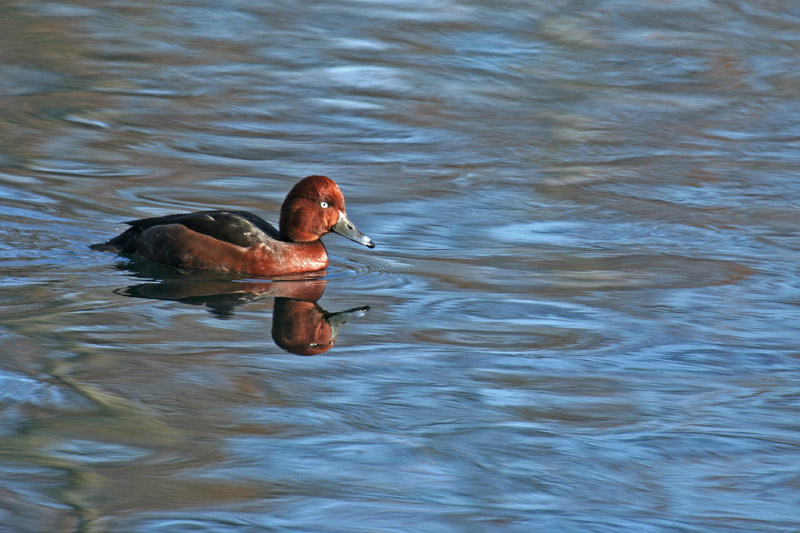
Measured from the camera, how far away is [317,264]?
316 inches

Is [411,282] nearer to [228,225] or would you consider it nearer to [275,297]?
[275,297]

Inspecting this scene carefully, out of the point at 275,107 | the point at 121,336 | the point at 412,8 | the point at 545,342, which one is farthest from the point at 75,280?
the point at 412,8

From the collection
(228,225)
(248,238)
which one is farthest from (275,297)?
(228,225)

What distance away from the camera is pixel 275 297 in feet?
24.4

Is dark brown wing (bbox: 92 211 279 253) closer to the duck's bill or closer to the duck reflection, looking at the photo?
the duck reflection

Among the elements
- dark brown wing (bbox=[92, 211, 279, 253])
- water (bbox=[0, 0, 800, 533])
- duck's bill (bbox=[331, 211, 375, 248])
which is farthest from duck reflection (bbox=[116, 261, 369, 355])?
duck's bill (bbox=[331, 211, 375, 248])

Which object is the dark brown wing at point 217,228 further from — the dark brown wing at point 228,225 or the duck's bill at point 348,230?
the duck's bill at point 348,230

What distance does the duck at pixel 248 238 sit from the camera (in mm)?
7805

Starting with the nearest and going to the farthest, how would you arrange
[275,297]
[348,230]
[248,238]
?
[275,297], [248,238], [348,230]

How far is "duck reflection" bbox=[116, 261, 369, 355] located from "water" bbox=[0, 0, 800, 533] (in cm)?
3

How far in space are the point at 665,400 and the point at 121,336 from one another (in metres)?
2.67

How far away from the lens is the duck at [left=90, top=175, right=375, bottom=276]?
25.6 ft

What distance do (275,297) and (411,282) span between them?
2.89ft

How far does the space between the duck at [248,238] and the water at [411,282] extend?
14 cm
